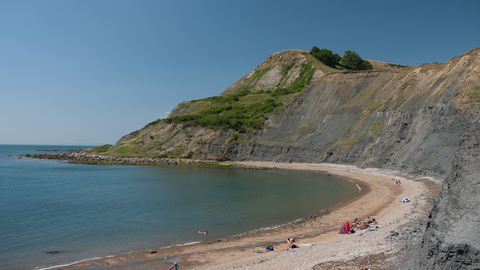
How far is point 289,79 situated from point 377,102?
Answer: 194 ft

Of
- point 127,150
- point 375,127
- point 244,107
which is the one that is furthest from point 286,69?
point 375,127

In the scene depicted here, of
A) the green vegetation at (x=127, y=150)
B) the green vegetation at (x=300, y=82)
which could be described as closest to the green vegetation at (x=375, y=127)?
the green vegetation at (x=300, y=82)

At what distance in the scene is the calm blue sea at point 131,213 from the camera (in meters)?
17.1

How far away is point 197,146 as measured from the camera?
280ft

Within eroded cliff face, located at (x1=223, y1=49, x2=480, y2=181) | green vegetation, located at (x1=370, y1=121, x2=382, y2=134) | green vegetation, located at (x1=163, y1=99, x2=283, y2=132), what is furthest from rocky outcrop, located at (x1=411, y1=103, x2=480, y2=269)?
green vegetation, located at (x1=163, y1=99, x2=283, y2=132)

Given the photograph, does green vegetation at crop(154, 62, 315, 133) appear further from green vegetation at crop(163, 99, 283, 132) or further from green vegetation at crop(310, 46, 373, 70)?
green vegetation at crop(310, 46, 373, 70)

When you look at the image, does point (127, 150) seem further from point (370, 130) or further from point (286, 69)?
point (370, 130)

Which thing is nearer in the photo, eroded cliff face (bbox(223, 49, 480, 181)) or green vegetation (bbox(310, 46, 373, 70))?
eroded cliff face (bbox(223, 49, 480, 181))

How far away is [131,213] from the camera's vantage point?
25.3 metres

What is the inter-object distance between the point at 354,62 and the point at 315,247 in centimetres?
11399

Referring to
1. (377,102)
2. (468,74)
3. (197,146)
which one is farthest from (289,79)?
(468,74)

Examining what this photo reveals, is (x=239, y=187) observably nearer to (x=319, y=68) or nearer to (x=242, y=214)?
(x=242, y=214)

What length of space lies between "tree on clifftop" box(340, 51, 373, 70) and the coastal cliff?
349 inches

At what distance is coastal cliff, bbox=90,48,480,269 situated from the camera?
8.64 metres
